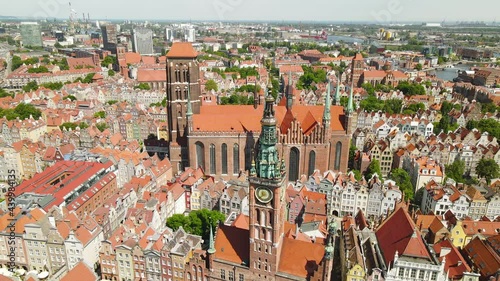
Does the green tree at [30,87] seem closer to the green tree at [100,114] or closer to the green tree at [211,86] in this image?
the green tree at [100,114]

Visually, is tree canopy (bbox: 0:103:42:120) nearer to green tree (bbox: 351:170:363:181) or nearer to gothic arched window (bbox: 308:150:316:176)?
gothic arched window (bbox: 308:150:316:176)

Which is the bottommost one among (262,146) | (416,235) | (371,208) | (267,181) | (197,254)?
(371,208)

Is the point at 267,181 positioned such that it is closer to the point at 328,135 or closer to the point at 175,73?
the point at 328,135

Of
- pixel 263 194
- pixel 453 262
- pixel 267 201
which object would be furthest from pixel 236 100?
pixel 267 201

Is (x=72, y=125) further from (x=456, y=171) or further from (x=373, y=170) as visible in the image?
(x=456, y=171)

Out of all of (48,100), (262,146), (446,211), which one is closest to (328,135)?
(446,211)

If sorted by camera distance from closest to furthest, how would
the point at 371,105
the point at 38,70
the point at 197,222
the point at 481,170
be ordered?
the point at 197,222 < the point at 481,170 < the point at 371,105 < the point at 38,70

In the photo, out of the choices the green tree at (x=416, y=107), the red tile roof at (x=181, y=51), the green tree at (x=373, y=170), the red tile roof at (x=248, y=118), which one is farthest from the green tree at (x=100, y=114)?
the green tree at (x=416, y=107)
